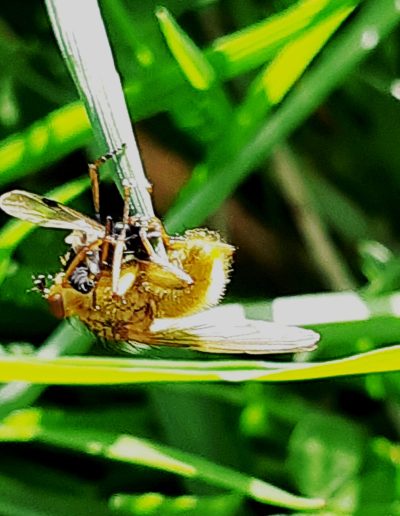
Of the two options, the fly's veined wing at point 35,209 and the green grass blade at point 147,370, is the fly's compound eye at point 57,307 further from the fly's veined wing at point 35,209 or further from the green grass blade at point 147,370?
the green grass blade at point 147,370

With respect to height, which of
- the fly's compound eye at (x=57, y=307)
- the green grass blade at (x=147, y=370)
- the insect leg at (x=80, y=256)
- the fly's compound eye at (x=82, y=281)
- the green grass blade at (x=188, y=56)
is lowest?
the green grass blade at (x=147, y=370)

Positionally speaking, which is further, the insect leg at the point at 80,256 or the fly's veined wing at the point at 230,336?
the insect leg at the point at 80,256

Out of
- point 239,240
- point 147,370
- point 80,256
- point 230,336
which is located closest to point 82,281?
point 80,256

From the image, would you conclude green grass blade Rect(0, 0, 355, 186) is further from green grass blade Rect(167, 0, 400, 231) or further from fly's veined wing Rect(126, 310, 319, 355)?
fly's veined wing Rect(126, 310, 319, 355)

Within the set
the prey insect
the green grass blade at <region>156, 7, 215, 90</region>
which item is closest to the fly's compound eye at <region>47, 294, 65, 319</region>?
the prey insect

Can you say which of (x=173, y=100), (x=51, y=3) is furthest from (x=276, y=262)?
(x=51, y=3)

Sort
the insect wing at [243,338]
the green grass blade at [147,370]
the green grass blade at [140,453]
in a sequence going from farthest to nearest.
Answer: the green grass blade at [140,453] < the insect wing at [243,338] < the green grass blade at [147,370]

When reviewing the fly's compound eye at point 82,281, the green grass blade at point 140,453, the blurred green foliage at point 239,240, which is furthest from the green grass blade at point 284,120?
the green grass blade at point 140,453
